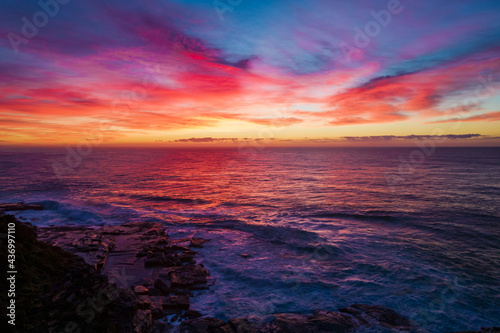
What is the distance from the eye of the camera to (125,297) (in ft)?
26.3

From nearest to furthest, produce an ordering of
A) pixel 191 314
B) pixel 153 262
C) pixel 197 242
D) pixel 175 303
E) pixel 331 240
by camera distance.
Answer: pixel 191 314 → pixel 175 303 → pixel 153 262 → pixel 197 242 → pixel 331 240

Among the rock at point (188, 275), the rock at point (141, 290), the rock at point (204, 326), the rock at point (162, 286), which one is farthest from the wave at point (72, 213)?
the rock at point (204, 326)

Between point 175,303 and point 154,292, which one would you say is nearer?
point 175,303

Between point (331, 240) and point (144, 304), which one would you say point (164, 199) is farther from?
point (144, 304)

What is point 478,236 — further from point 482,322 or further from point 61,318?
point 61,318

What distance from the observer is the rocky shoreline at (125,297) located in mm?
6754

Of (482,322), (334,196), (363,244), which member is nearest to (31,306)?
(482,322)

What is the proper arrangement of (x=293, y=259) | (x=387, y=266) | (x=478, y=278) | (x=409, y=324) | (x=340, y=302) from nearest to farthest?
(x=409, y=324) < (x=340, y=302) < (x=478, y=278) < (x=387, y=266) < (x=293, y=259)

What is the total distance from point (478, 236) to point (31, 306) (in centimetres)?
2650

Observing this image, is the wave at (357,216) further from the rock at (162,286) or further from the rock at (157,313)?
the rock at (157,313)

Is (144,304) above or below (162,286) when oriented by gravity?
above

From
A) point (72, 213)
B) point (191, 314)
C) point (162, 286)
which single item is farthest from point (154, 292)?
point (72, 213)

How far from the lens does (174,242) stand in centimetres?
1844

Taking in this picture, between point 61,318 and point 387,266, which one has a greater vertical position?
point 61,318
